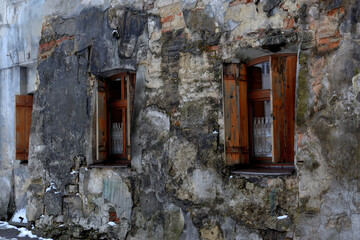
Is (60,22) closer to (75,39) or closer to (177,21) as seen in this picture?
(75,39)

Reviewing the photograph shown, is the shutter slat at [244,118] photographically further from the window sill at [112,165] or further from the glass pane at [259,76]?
the window sill at [112,165]

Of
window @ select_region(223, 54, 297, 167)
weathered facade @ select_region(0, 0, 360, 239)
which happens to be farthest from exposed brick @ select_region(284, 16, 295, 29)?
window @ select_region(223, 54, 297, 167)

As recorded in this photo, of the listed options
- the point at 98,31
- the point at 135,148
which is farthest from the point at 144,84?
the point at 98,31

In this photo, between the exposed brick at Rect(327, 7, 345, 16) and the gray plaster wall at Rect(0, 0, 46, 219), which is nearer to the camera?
the exposed brick at Rect(327, 7, 345, 16)

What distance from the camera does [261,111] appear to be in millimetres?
4656

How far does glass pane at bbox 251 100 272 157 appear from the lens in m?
4.58

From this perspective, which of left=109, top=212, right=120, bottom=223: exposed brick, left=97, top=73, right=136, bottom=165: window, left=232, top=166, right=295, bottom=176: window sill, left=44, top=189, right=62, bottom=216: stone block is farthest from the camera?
left=44, top=189, right=62, bottom=216: stone block

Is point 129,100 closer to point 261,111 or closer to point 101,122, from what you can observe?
point 101,122

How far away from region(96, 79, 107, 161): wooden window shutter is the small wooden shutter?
231 centimetres

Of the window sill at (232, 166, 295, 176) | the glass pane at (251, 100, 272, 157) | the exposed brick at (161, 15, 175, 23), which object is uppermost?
the exposed brick at (161, 15, 175, 23)

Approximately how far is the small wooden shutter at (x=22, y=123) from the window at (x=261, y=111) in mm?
4403

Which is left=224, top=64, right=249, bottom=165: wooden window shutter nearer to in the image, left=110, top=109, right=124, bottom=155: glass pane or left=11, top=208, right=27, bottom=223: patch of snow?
left=110, top=109, right=124, bottom=155: glass pane

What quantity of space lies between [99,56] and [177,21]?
1371 millimetres

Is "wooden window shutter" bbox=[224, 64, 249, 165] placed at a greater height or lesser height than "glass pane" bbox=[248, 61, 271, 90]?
lesser
